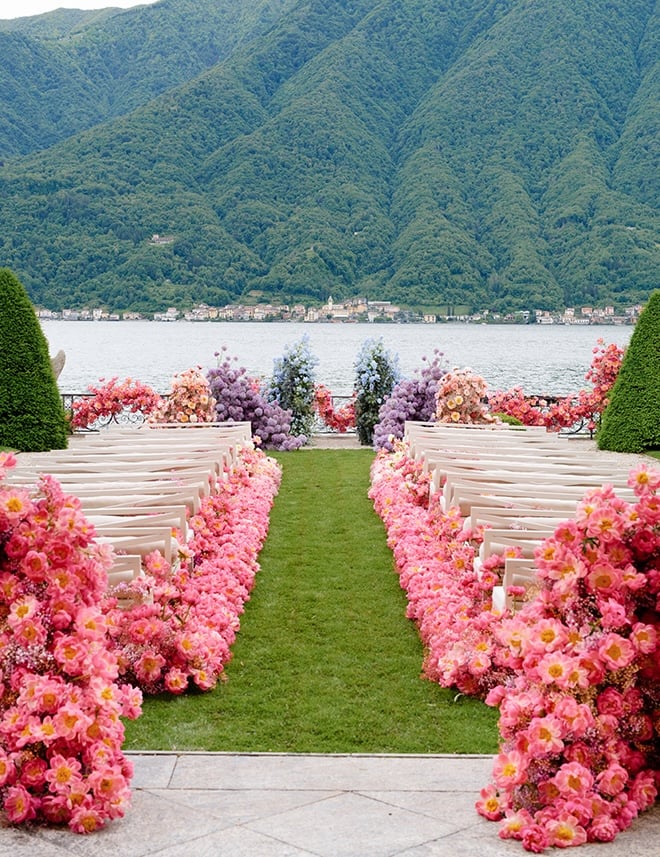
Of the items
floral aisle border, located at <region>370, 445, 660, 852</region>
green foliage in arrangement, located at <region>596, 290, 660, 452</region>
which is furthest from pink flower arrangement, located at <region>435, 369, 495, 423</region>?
floral aisle border, located at <region>370, 445, 660, 852</region>

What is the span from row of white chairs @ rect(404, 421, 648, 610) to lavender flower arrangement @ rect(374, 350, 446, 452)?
3089mm

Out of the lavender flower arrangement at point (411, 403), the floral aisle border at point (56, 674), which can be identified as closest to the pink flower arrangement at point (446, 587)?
the floral aisle border at point (56, 674)

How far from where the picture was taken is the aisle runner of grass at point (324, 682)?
414 centimetres

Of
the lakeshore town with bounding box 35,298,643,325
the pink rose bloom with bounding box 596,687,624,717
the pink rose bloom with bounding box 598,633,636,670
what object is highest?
the pink rose bloom with bounding box 598,633,636,670

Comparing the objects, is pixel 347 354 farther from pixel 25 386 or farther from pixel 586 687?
pixel 586 687

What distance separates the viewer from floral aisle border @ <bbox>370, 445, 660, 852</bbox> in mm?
3088

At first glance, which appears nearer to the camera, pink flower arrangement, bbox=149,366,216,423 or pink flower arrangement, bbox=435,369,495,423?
pink flower arrangement, bbox=435,369,495,423

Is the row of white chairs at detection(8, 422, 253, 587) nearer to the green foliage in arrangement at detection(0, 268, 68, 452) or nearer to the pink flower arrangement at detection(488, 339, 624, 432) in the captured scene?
the green foliage in arrangement at detection(0, 268, 68, 452)

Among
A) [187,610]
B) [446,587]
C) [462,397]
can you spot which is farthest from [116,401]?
[187,610]

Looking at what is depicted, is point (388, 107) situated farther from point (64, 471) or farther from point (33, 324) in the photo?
point (64, 471)

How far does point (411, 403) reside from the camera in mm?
14578

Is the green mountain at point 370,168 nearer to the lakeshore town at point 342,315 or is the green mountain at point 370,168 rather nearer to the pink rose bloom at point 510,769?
the lakeshore town at point 342,315

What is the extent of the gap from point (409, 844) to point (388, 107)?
6936 cm

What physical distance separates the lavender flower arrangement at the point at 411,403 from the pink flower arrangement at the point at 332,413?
2238mm
